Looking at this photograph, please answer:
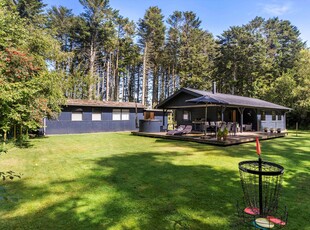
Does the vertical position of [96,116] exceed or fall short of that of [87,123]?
it exceeds it

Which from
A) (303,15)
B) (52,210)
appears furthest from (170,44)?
(52,210)

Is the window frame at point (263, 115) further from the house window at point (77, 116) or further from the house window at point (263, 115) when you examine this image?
the house window at point (77, 116)

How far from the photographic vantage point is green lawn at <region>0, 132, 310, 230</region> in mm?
3174

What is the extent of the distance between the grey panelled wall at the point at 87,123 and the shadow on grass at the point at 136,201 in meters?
11.6

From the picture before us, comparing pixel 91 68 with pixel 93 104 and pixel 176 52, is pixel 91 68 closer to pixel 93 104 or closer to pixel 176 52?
pixel 93 104

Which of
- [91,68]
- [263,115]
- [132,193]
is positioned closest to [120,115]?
[91,68]

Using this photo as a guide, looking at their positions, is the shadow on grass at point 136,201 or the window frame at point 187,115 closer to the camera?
the shadow on grass at point 136,201

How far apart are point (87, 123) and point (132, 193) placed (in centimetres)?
1442

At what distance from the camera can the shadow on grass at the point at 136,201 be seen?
124 inches

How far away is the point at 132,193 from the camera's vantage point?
4.27 metres

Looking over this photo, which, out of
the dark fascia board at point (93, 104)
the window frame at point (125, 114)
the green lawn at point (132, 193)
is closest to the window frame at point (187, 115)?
the dark fascia board at point (93, 104)

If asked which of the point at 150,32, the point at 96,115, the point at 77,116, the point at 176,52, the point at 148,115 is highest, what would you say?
the point at 150,32

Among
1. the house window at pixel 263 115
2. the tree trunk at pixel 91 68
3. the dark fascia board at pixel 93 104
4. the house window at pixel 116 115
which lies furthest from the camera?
the tree trunk at pixel 91 68

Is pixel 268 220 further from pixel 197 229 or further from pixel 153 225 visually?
pixel 153 225
